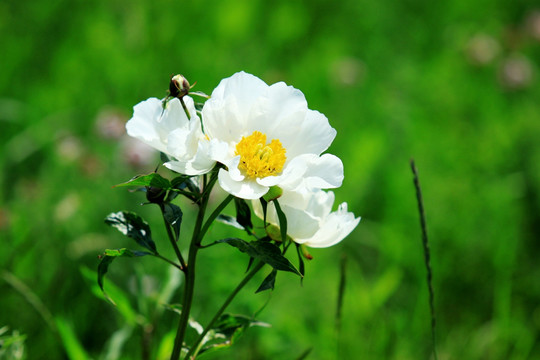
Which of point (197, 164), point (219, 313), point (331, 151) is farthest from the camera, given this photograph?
point (331, 151)

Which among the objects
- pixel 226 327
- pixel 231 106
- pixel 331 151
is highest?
pixel 231 106

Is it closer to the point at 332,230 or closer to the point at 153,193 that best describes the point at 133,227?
the point at 153,193

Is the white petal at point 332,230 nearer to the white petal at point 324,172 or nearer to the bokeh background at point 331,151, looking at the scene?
the white petal at point 324,172

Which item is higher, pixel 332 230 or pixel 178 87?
pixel 178 87

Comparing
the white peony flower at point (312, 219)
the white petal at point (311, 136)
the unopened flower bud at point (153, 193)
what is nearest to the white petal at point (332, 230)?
the white peony flower at point (312, 219)

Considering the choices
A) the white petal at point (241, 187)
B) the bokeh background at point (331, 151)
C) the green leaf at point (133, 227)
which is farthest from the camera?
the bokeh background at point (331, 151)

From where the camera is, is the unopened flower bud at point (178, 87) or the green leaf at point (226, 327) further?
the green leaf at point (226, 327)

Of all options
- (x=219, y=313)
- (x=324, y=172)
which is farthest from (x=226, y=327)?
(x=324, y=172)

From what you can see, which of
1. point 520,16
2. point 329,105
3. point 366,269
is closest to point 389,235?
point 366,269
